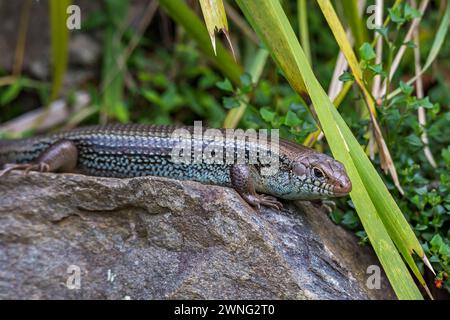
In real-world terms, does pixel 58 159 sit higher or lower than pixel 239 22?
lower

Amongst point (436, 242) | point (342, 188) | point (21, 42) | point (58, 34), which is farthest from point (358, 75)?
point (21, 42)

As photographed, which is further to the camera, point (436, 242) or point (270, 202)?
point (270, 202)

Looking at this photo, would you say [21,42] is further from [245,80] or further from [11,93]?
[245,80]

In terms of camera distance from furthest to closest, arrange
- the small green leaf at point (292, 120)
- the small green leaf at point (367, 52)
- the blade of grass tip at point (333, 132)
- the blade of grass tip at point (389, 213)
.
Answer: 1. the small green leaf at point (292, 120)
2. the small green leaf at point (367, 52)
3. the blade of grass tip at point (389, 213)
4. the blade of grass tip at point (333, 132)

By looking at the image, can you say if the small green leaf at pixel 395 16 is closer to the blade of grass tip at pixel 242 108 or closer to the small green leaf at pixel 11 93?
the blade of grass tip at pixel 242 108

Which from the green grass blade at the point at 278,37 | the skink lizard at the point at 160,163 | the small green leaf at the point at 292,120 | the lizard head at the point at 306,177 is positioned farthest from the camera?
the small green leaf at the point at 292,120

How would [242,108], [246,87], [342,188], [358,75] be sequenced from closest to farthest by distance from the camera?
[342,188] → [358,75] → [246,87] → [242,108]

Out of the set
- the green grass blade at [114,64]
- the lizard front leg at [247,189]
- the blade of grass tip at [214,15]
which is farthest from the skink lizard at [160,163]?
the green grass blade at [114,64]

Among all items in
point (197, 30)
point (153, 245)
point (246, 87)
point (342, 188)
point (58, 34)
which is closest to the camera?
point (153, 245)

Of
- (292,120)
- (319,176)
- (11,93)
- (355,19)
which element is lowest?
(319,176)
